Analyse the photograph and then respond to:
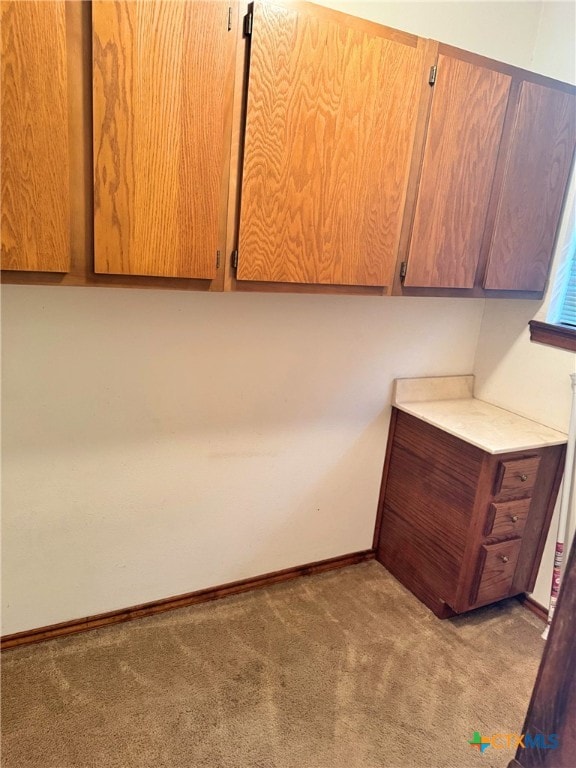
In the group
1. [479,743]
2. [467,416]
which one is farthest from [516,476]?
[479,743]

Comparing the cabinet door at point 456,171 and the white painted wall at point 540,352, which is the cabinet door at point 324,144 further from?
the white painted wall at point 540,352

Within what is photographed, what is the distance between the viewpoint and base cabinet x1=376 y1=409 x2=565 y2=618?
209 cm

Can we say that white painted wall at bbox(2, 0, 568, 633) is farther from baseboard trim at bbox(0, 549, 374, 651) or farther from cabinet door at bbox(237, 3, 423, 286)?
cabinet door at bbox(237, 3, 423, 286)

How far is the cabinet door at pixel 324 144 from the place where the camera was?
A: 4.76 ft

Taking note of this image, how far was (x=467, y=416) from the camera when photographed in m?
2.31

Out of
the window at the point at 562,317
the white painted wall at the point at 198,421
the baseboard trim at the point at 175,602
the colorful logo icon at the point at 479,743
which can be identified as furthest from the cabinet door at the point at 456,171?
the colorful logo icon at the point at 479,743

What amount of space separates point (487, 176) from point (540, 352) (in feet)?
2.67

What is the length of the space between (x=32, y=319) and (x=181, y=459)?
725 millimetres

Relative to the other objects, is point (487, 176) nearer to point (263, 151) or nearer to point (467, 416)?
point (263, 151)

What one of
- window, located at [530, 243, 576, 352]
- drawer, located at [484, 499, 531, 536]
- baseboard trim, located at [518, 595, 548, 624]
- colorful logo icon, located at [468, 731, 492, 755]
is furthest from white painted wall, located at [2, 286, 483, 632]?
colorful logo icon, located at [468, 731, 492, 755]

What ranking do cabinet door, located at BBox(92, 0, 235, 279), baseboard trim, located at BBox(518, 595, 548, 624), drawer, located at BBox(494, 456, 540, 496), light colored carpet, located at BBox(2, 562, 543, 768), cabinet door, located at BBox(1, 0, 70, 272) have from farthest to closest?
baseboard trim, located at BBox(518, 595, 548, 624) < drawer, located at BBox(494, 456, 540, 496) < light colored carpet, located at BBox(2, 562, 543, 768) < cabinet door, located at BBox(92, 0, 235, 279) < cabinet door, located at BBox(1, 0, 70, 272)

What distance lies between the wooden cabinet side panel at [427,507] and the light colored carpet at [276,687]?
0.18m

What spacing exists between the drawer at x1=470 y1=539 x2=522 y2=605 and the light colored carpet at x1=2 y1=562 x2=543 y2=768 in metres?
0.12

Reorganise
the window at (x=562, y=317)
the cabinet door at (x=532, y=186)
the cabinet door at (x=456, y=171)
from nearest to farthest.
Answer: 1. the cabinet door at (x=456, y=171)
2. the cabinet door at (x=532, y=186)
3. the window at (x=562, y=317)
